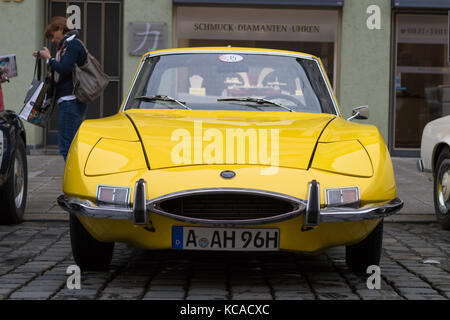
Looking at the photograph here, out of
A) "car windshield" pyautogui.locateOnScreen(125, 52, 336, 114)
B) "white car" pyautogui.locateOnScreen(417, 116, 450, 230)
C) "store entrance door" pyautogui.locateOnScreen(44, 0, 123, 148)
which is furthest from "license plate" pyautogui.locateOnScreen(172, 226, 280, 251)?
"store entrance door" pyautogui.locateOnScreen(44, 0, 123, 148)

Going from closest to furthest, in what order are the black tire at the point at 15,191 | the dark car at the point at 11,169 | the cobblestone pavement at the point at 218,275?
1. the cobblestone pavement at the point at 218,275
2. the dark car at the point at 11,169
3. the black tire at the point at 15,191

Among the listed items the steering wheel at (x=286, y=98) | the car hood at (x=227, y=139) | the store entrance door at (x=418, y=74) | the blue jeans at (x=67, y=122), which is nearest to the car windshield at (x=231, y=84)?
the steering wheel at (x=286, y=98)

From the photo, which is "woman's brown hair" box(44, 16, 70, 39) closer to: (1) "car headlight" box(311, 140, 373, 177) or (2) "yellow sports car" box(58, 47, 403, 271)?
(2) "yellow sports car" box(58, 47, 403, 271)

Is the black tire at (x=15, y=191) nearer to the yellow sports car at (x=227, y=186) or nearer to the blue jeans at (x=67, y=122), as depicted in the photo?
the blue jeans at (x=67, y=122)

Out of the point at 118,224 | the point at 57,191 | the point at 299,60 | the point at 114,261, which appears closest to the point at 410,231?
the point at 299,60

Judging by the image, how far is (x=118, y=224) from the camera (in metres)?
4.32

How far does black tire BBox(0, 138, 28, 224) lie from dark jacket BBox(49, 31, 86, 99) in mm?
1094

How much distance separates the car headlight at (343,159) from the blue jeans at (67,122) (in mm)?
4221

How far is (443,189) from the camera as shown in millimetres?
7246

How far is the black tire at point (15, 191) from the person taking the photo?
22.3ft

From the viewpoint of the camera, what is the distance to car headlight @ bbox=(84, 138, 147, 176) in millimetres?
4355

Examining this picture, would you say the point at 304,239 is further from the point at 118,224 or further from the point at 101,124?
the point at 101,124

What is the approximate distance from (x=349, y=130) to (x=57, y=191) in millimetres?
5284

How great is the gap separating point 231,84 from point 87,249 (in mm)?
1647
